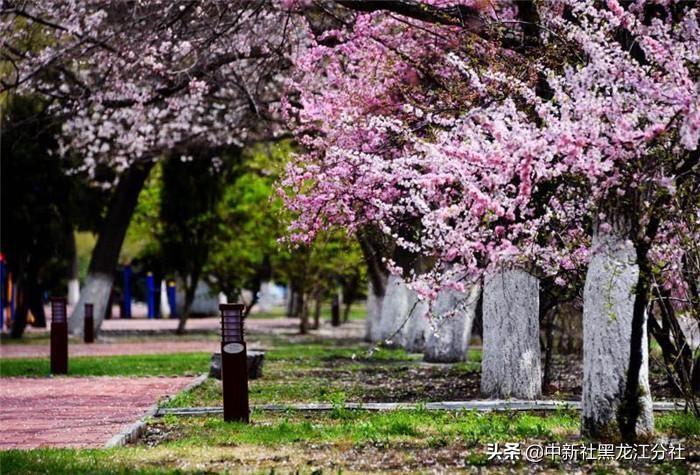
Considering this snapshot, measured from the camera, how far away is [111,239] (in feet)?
110

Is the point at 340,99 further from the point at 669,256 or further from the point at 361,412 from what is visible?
the point at 669,256

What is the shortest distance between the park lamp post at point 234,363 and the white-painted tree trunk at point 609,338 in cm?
350

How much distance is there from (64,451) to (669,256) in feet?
17.7

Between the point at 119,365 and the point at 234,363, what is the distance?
1132 centimetres

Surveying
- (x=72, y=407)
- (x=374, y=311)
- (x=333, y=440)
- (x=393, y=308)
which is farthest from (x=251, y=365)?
(x=374, y=311)

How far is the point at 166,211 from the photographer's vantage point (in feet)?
121

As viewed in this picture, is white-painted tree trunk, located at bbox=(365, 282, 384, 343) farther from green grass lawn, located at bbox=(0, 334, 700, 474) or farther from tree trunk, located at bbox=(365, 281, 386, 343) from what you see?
green grass lawn, located at bbox=(0, 334, 700, 474)

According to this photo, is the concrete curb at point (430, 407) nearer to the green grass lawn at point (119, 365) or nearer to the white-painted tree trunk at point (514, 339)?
the white-painted tree trunk at point (514, 339)

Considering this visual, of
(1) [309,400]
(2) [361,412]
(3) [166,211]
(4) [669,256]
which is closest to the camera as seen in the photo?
(4) [669,256]

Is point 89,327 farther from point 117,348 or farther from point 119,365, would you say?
point 119,365

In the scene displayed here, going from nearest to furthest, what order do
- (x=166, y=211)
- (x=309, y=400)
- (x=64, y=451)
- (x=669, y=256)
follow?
(x=64, y=451) < (x=669, y=256) < (x=309, y=400) < (x=166, y=211)

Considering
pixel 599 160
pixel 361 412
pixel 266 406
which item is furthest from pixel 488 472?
pixel 266 406

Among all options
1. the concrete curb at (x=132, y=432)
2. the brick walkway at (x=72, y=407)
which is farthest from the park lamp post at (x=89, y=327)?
the concrete curb at (x=132, y=432)

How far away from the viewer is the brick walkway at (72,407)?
11617 mm
